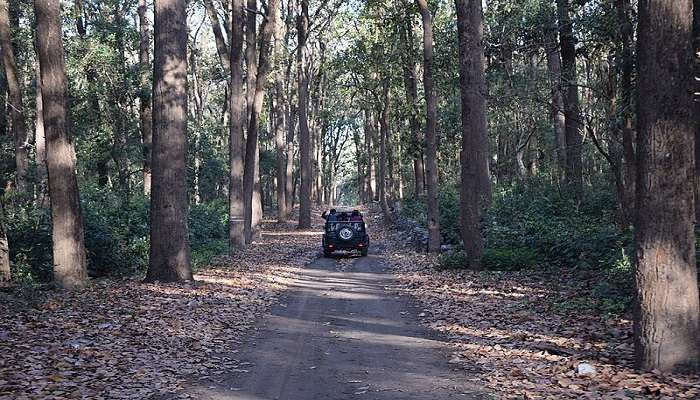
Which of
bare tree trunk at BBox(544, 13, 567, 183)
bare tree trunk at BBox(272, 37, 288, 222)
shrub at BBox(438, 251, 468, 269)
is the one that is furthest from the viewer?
bare tree trunk at BBox(272, 37, 288, 222)

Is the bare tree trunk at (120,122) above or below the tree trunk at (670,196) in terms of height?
above

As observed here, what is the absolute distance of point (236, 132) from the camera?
2417 cm

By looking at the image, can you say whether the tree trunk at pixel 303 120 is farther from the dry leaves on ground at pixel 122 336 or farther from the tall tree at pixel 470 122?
the dry leaves on ground at pixel 122 336

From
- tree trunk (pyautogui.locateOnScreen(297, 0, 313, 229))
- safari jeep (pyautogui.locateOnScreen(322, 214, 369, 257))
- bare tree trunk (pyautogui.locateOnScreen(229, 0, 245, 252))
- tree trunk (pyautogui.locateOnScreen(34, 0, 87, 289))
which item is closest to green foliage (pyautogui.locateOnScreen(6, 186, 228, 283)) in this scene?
tree trunk (pyautogui.locateOnScreen(34, 0, 87, 289))

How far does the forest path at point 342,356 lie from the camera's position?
7.27 meters

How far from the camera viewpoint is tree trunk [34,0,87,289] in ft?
42.8

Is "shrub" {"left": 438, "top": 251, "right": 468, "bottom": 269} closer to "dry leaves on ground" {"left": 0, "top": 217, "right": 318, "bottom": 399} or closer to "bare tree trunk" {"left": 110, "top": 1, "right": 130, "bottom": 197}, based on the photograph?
"dry leaves on ground" {"left": 0, "top": 217, "right": 318, "bottom": 399}

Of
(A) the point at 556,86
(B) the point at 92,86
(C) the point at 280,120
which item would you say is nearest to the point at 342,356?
(A) the point at 556,86

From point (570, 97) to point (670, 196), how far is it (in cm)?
1436

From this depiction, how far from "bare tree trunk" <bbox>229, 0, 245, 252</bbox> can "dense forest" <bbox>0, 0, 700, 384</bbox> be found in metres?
0.07

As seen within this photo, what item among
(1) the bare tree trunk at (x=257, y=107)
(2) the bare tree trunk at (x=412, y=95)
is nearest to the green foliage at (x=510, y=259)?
(2) the bare tree trunk at (x=412, y=95)

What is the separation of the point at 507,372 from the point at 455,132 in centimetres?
2955

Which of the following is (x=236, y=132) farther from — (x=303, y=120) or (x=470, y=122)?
(x=303, y=120)

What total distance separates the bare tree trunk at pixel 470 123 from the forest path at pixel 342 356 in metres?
4.41
